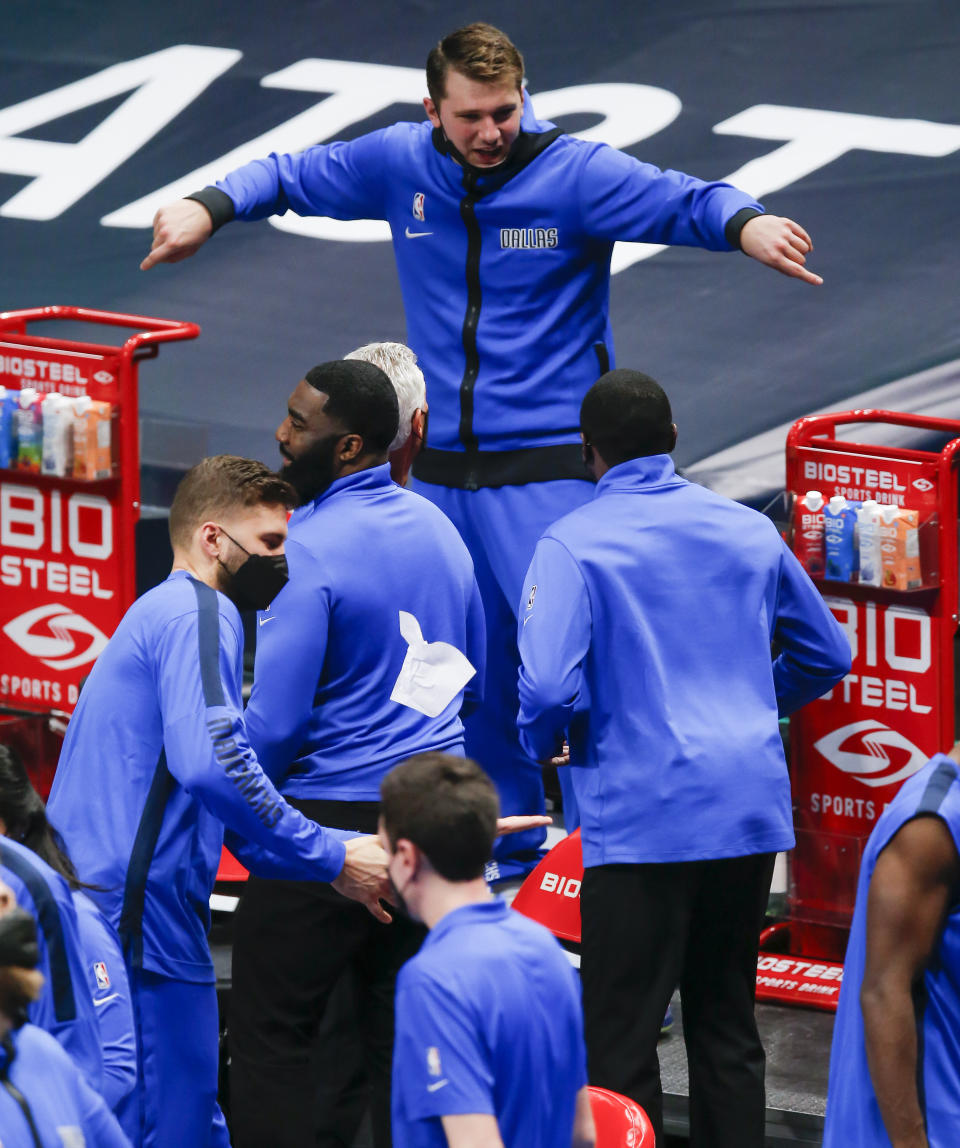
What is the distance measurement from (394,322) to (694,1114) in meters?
5.28

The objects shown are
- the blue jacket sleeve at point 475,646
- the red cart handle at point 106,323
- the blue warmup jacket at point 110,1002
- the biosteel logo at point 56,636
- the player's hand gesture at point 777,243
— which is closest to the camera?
the blue warmup jacket at point 110,1002

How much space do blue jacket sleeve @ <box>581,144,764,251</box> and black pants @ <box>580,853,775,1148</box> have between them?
182cm

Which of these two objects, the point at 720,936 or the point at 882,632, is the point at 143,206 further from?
the point at 720,936

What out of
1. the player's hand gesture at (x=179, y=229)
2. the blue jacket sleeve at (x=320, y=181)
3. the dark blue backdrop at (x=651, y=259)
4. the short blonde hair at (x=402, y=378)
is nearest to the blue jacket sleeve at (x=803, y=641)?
the short blonde hair at (x=402, y=378)

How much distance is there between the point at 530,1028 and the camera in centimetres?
271

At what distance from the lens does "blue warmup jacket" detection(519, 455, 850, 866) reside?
415 centimetres

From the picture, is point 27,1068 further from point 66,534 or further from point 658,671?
point 66,534

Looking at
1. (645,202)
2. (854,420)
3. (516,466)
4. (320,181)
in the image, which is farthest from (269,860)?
(320,181)

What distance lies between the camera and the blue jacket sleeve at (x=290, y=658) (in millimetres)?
4086

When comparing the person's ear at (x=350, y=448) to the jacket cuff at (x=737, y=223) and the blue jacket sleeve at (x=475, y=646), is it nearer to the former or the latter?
the blue jacket sleeve at (x=475, y=646)

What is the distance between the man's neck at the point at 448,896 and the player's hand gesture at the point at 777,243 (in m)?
2.59

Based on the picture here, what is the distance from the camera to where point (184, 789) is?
3779mm

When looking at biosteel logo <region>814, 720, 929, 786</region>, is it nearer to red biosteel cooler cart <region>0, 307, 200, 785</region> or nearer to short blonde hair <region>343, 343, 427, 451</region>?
short blonde hair <region>343, 343, 427, 451</region>

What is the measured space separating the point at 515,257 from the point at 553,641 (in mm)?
1684
